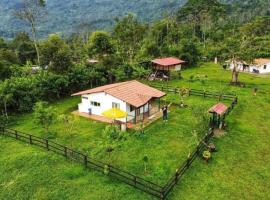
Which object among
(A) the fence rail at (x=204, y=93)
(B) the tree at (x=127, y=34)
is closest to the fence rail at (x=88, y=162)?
(A) the fence rail at (x=204, y=93)

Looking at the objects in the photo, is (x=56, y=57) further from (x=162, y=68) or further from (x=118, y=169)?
(x=118, y=169)

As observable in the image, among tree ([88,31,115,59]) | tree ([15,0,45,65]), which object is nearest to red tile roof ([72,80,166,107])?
tree ([88,31,115,59])

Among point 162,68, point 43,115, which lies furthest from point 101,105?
point 162,68

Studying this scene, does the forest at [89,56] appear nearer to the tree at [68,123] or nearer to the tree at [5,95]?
the tree at [5,95]

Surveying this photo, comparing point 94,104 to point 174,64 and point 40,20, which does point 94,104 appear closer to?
point 40,20

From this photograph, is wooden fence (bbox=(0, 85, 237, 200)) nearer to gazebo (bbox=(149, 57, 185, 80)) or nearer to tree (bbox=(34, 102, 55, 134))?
tree (bbox=(34, 102, 55, 134))
